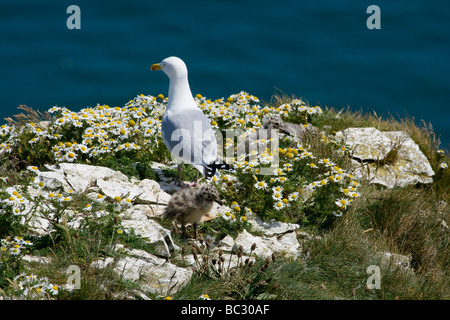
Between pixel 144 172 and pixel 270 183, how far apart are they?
1457 mm

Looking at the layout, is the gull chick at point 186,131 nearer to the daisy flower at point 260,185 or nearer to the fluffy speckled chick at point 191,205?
the daisy flower at point 260,185

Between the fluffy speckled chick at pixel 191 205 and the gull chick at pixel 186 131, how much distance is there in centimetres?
68

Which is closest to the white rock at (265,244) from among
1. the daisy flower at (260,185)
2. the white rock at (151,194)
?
the daisy flower at (260,185)

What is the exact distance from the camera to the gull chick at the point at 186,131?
20.2 feet

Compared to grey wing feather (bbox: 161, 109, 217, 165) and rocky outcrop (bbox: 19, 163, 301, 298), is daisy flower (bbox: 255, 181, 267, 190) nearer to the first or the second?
rocky outcrop (bbox: 19, 163, 301, 298)

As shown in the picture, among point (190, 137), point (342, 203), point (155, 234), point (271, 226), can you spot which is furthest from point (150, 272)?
point (342, 203)

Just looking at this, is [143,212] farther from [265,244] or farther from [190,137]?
[265,244]

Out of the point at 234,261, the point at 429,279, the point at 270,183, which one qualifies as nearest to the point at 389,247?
the point at 429,279

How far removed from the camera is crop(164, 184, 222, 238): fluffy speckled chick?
5.41m

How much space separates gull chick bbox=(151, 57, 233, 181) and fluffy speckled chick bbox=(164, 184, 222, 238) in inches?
26.6
